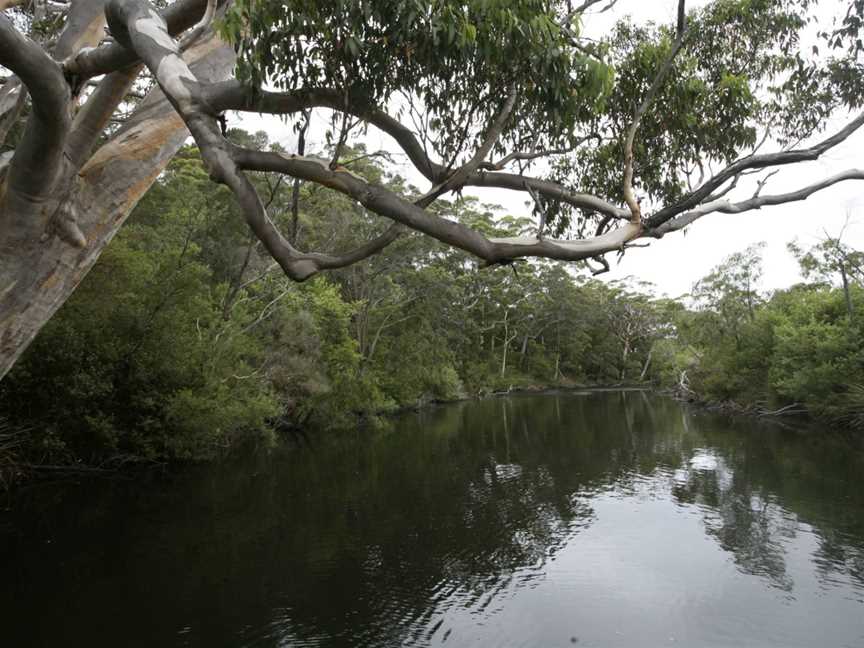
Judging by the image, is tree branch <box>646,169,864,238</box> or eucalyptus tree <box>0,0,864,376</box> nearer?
eucalyptus tree <box>0,0,864,376</box>

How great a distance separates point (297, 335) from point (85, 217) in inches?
512

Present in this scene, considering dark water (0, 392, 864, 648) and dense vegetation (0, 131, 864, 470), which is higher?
dense vegetation (0, 131, 864, 470)

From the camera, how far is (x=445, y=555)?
24.1 ft

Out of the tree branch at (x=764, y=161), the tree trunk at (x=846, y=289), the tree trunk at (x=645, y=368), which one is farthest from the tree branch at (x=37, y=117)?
the tree trunk at (x=645, y=368)

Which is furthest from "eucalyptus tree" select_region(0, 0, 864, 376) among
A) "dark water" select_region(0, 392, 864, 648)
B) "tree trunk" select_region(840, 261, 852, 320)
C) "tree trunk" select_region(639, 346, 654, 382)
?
"tree trunk" select_region(639, 346, 654, 382)

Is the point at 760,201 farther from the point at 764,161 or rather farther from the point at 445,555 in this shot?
the point at 445,555

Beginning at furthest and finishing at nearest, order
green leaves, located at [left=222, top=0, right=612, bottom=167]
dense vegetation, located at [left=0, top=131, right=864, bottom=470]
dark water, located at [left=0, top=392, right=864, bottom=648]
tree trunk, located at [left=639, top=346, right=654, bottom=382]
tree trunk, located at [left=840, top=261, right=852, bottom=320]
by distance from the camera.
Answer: tree trunk, located at [left=639, top=346, right=654, bottom=382] < tree trunk, located at [left=840, top=261, right=852, bottom=320] < dense vegetation, located at [left=0, top=131, right=864, bottom=470] < dark water, located at [left=0, top=392, right=864, bottom=648] < green leaves, located at [left=222, top=0, right=612, bottom=167]

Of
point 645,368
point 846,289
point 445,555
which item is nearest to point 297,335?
point 445,555

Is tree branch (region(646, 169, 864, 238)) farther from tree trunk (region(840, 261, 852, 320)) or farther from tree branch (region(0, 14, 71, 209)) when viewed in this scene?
tree trunk (region(840, 261, 852, 320))

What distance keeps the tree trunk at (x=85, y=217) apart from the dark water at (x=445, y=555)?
114 inches

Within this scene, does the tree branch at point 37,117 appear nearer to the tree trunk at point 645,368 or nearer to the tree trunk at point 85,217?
the tree trunk at point 85,217

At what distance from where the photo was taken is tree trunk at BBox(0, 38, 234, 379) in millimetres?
3752

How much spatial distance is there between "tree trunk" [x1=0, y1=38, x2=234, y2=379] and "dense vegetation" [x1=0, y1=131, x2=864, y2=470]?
117cm

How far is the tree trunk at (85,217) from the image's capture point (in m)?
3.75
